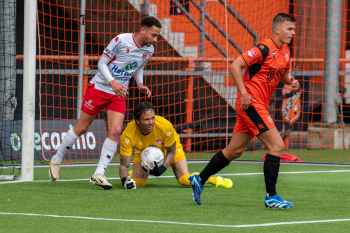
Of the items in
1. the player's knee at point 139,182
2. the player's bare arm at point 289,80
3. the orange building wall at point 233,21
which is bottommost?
the player's knee at point 139,182

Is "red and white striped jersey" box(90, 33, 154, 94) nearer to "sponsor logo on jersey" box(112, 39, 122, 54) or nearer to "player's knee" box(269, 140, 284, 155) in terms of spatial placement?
"sponsor logo on jersey" box(112, 39, 122, 54)

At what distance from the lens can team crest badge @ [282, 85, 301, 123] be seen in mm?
10953

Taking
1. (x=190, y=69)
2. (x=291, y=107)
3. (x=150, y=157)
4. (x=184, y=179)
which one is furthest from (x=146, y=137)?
(x=291, y=107)

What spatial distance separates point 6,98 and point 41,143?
967mm

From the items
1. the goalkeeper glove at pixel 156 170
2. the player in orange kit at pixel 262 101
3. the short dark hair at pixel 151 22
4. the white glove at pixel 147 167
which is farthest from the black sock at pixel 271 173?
the short dark hair at pixel 151 22

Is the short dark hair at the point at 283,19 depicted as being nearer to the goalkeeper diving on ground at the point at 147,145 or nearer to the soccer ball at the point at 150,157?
the goalkeeper diving on ground at the point at 147,145

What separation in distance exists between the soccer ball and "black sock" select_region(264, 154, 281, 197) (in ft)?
4.89

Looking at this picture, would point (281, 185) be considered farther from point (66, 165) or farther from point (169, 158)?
point (66, 165)

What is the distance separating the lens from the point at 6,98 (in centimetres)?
906

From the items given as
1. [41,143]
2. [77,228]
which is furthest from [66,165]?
[77,228]

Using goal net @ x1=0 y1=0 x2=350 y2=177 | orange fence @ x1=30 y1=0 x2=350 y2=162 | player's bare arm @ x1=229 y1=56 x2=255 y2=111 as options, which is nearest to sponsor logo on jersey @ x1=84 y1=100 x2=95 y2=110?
player's bare arm @ x1=229 y1=56 x2=255 y2=111

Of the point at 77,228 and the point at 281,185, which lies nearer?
the point at 77,228

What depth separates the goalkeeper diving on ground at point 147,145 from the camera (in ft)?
19.2

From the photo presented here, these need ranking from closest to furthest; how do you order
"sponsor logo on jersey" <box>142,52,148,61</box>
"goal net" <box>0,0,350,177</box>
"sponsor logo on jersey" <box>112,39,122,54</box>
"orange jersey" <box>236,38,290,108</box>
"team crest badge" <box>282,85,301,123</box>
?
"orange jersey" <box>236,38,290,108</box> < "sponsor logo on jersey" <box>112,39,122,54</box> < "sponsor logo on jersey" <box>142,52,148,61</box> < "goal net" <box>0,0,350,177</box> < "team crest badge" <box>282,85,301,123</box>
